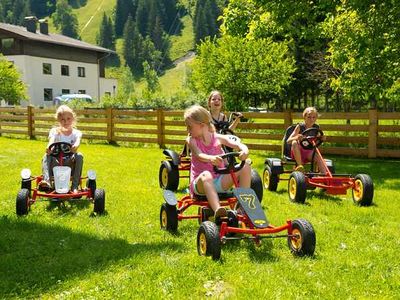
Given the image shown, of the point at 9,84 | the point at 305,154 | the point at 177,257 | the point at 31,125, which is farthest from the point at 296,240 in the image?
the point at 9,84

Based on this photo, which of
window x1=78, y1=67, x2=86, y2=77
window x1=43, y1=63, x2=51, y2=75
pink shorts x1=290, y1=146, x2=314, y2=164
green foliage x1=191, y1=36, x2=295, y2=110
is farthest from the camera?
window x1=78, y1=67, x2=86, y2=77

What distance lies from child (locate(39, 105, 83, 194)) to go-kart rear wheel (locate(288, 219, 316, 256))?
3259 mm

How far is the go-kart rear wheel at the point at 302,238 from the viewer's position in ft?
14.4

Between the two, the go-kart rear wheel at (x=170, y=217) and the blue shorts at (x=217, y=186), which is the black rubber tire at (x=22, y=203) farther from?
the blue shorts at (x=217, y=186)

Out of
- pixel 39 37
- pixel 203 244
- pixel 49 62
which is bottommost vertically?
pixel 203 244

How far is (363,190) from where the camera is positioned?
6.78m

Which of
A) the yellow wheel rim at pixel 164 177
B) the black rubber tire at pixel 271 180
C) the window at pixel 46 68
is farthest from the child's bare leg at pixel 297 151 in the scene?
the window at pixel 46 68

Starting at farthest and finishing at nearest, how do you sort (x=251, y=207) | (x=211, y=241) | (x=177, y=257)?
1. (x=251, y=207)
2. (x=177, y=257)
3. (x=211, y=241)

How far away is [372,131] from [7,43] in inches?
1773

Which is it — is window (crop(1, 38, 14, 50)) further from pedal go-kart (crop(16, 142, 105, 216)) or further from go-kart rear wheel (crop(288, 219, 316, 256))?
go-kart rear wheel (crop(288, 219, 316, 256))

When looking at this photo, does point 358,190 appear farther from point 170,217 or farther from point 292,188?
point 170,217

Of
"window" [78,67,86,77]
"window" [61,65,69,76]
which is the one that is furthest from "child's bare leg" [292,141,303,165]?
"window" [78,67,86,77]

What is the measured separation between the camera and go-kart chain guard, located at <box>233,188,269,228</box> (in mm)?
4531

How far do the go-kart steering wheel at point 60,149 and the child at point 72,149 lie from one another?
0.05 m
